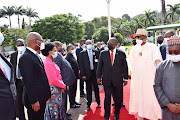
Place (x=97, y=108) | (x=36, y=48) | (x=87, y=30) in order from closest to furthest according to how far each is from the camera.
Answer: (x=36, y=48) < (x=97, y=108) < (x=87, y=30)

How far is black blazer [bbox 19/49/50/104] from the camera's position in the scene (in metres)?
2.81

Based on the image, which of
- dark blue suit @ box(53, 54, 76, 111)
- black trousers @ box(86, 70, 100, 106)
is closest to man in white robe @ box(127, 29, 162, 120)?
black trousers @ box(86, 70, 100, 106)

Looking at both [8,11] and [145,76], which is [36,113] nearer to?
[145,76]

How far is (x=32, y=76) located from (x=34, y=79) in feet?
0.21

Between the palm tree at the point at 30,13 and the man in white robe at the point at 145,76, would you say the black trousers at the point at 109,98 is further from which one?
the palm tree at the point at 30,13

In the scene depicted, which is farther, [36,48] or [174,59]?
[36,48]

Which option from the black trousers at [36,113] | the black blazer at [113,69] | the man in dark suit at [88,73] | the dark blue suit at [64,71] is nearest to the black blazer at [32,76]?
the black trousers at [36,113]

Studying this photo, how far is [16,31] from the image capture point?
41.4 meters

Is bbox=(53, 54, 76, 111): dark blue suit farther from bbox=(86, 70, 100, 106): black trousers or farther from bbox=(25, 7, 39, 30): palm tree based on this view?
bbox=(25, 7, 39, 30): palm tree

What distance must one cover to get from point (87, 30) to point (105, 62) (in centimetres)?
7655

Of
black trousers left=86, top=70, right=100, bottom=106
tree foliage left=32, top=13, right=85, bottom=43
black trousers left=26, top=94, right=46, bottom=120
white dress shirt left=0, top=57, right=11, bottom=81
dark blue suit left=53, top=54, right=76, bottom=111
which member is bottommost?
black trousers left=86, top=70, right=100, bottom=106

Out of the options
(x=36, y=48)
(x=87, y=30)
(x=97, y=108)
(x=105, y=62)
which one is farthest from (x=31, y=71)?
(x=87, y=30)

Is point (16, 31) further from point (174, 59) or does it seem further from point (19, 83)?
point (174, 59)

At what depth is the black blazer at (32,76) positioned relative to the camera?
2.81m
